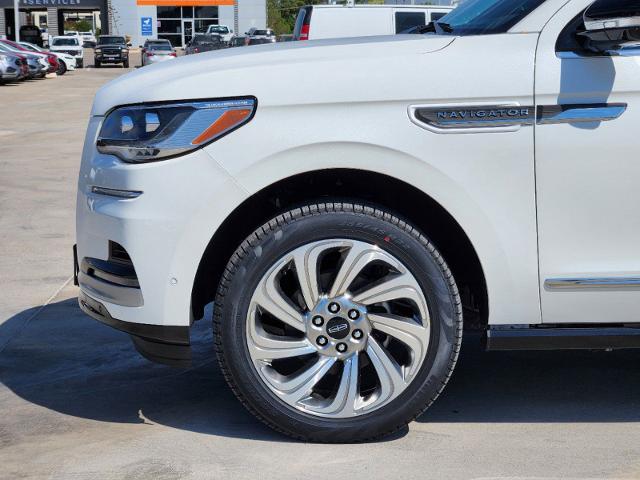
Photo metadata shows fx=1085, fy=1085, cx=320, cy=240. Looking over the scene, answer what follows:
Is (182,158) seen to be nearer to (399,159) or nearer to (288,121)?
(288,121)

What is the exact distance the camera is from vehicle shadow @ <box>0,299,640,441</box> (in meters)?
4.34

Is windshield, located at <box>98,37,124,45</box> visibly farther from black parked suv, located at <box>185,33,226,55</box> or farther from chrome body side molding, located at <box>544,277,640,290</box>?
chrome body side molding, located at <box>544,277,640,290</box>

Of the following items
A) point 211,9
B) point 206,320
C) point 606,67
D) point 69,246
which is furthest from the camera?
point 211,9

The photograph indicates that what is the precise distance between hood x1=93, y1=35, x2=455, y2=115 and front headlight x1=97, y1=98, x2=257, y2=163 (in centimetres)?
4

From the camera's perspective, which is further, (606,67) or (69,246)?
(69,246)

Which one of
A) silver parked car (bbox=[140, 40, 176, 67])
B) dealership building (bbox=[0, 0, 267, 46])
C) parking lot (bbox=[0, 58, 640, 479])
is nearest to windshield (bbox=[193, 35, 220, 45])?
silver parked car (bbox=[140, 40, 176, 67])

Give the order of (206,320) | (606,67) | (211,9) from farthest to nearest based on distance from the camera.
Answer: (211,9) → (206,320) → (606,67)

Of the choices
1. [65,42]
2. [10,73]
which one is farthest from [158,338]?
[65,42]

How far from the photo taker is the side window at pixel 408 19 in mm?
26078

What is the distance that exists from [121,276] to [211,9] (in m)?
78.7

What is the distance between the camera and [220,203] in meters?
3.80

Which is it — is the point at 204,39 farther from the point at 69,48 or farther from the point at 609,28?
the point at 609,28

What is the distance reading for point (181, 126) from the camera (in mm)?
3814

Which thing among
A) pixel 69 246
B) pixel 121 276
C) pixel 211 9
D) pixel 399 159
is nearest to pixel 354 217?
pixel 399 159
